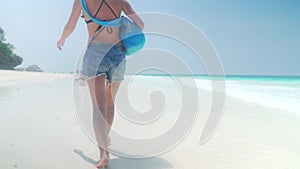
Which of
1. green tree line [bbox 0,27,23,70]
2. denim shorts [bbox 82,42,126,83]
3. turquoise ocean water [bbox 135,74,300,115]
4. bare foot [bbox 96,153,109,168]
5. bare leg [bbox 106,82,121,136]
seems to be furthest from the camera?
green tree line [bbox 0,27,23,70]

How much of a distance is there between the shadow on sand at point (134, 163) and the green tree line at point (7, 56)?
41.7m

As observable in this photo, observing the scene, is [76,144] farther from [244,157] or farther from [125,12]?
[244,157]

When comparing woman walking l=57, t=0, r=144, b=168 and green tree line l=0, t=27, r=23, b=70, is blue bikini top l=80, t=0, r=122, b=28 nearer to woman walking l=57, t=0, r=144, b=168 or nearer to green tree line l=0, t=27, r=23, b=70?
woman walking l=57, t=0, r=144, b=168

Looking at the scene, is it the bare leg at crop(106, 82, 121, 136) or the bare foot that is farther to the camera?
the bare leg at crop(106, 82, 121, 136)

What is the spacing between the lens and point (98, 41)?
2.22 meters

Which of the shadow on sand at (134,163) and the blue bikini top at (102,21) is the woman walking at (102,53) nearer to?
the blue bikini top at (102,21)

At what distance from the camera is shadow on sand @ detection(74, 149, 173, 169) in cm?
217

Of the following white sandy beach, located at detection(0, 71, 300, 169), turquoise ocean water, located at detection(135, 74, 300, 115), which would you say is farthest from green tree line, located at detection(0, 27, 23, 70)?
white sandy beach, located at detection(0, 71, 300, 169)

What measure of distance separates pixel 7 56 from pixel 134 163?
42714mm

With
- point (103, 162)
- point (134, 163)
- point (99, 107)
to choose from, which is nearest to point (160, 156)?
point (134, 163)

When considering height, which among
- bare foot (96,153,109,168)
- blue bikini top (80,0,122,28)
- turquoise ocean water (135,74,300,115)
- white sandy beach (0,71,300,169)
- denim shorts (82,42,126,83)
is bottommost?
turquoise ocean water (135,74,300,115)

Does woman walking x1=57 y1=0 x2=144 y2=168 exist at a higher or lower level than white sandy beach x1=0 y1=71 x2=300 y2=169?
higher

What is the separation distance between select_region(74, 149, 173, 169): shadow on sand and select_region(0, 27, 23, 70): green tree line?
41.7 meters

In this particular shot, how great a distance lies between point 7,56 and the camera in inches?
1569
